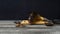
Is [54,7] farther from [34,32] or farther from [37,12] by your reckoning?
[34,32]

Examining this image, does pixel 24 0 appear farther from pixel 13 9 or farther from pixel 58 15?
pixel 58 15

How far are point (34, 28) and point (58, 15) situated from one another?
0.37 meters

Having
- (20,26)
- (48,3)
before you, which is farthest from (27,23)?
(48,3)

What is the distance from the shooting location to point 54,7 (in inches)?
54.4

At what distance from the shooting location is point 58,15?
4.56 ft

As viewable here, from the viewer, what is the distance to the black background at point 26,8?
1377mm

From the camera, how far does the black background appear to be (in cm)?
138

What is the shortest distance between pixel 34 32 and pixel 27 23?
189mm

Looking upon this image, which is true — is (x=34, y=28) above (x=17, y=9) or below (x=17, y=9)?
below

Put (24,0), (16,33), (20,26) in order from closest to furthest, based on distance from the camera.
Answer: (16,33)
(20,26)
(24,0)

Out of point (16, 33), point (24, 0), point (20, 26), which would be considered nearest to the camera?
point (16, 33)

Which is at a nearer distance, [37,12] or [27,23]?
[27,23]

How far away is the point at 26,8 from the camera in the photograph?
54.5 inches

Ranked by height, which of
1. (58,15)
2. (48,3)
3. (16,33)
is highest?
(48,3)
